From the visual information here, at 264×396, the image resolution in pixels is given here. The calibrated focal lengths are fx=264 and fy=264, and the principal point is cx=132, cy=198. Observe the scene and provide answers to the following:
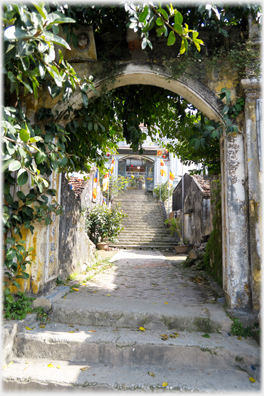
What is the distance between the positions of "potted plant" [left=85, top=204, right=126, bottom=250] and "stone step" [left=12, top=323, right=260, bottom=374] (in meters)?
7.30

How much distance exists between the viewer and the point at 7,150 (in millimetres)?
2141

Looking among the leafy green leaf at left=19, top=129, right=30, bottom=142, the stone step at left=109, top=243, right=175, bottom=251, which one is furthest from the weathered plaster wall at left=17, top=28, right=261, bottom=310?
the stone step at left=109, top=243, right=175, bottom=251

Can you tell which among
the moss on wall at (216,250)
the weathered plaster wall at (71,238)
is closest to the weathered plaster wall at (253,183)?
the moss on wall at (216,250)

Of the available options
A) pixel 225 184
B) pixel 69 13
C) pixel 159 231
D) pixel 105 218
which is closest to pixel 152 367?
pixel 225 184

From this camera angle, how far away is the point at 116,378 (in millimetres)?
2277

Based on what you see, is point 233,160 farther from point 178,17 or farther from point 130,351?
point 130,351

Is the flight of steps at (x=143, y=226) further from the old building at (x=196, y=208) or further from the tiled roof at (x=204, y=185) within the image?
the tiled roof at (x=204, y=185)

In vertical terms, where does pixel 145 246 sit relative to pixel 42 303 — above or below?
below

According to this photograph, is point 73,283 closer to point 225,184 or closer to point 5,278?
point 5,278

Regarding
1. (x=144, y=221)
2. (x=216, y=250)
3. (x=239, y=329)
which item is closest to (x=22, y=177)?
(x=239, y=329)

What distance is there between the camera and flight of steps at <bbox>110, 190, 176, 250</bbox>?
11672 mm

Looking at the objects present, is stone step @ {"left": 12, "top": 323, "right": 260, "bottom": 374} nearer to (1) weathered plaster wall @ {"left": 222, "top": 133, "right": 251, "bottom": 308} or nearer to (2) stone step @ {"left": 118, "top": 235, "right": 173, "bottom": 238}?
(1) weathered plaster wall @ {"left": 222, "top": 133, "right": 251, "bottom": 308}

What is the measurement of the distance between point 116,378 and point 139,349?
359 mm

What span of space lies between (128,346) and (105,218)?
783 cm
